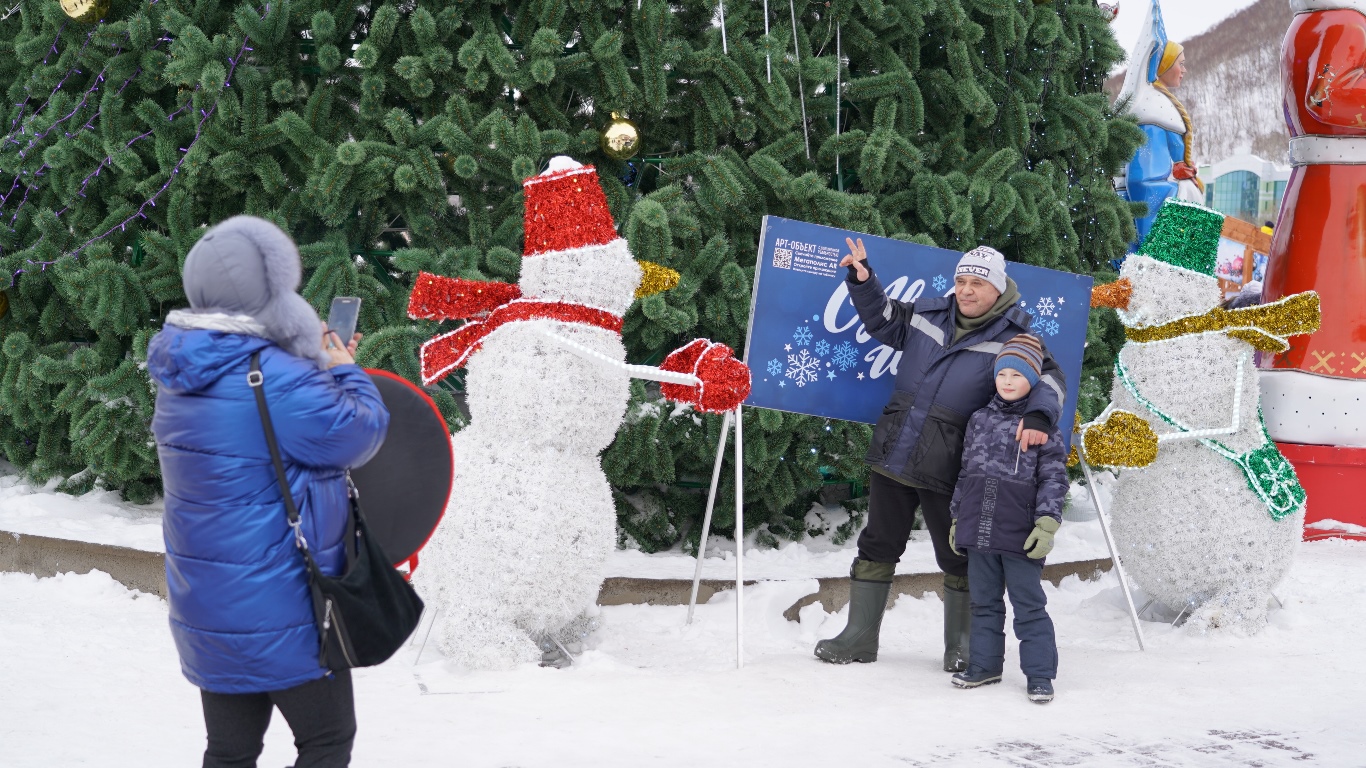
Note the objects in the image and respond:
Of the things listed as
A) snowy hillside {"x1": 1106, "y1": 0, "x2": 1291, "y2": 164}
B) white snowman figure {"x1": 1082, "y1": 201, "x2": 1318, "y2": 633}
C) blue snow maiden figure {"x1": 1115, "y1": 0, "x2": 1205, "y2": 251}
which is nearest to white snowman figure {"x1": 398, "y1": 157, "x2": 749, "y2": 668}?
white snowman figure {"x1": 1082, "y1": 201, "x2": 1318, "y2": 633}

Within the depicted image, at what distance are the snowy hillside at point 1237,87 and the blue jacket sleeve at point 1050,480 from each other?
28.7 metres

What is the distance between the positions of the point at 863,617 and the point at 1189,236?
92.6 inches

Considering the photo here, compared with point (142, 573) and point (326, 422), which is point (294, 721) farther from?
point (142, 573)

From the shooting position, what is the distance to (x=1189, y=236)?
532 cm

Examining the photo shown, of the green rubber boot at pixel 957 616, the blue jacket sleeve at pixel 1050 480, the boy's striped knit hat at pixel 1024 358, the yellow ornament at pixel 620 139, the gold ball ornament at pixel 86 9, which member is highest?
the gold ball ornament at pixel 86 9

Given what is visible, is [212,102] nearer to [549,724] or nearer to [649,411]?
[649,411]

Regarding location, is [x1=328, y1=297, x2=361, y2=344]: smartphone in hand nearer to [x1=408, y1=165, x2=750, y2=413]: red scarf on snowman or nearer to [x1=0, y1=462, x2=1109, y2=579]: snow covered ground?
[x1=408, y1=165, x2=750, y2=413]: red scarf on snowman

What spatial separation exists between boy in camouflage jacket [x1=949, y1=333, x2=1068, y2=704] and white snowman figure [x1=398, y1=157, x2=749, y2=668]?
970mm

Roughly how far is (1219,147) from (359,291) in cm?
3301

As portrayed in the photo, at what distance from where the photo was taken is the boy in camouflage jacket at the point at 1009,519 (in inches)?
169

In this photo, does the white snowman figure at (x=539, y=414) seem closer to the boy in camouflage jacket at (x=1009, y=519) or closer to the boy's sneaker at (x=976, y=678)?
the boy in camouflage jacket at (x=1009, y=519)

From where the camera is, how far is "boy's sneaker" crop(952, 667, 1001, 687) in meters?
4.38

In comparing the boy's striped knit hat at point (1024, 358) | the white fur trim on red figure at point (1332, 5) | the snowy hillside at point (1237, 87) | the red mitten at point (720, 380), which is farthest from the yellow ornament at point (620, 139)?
the snowy hillside at point (1237, 87)

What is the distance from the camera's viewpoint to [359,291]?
5648 mm
